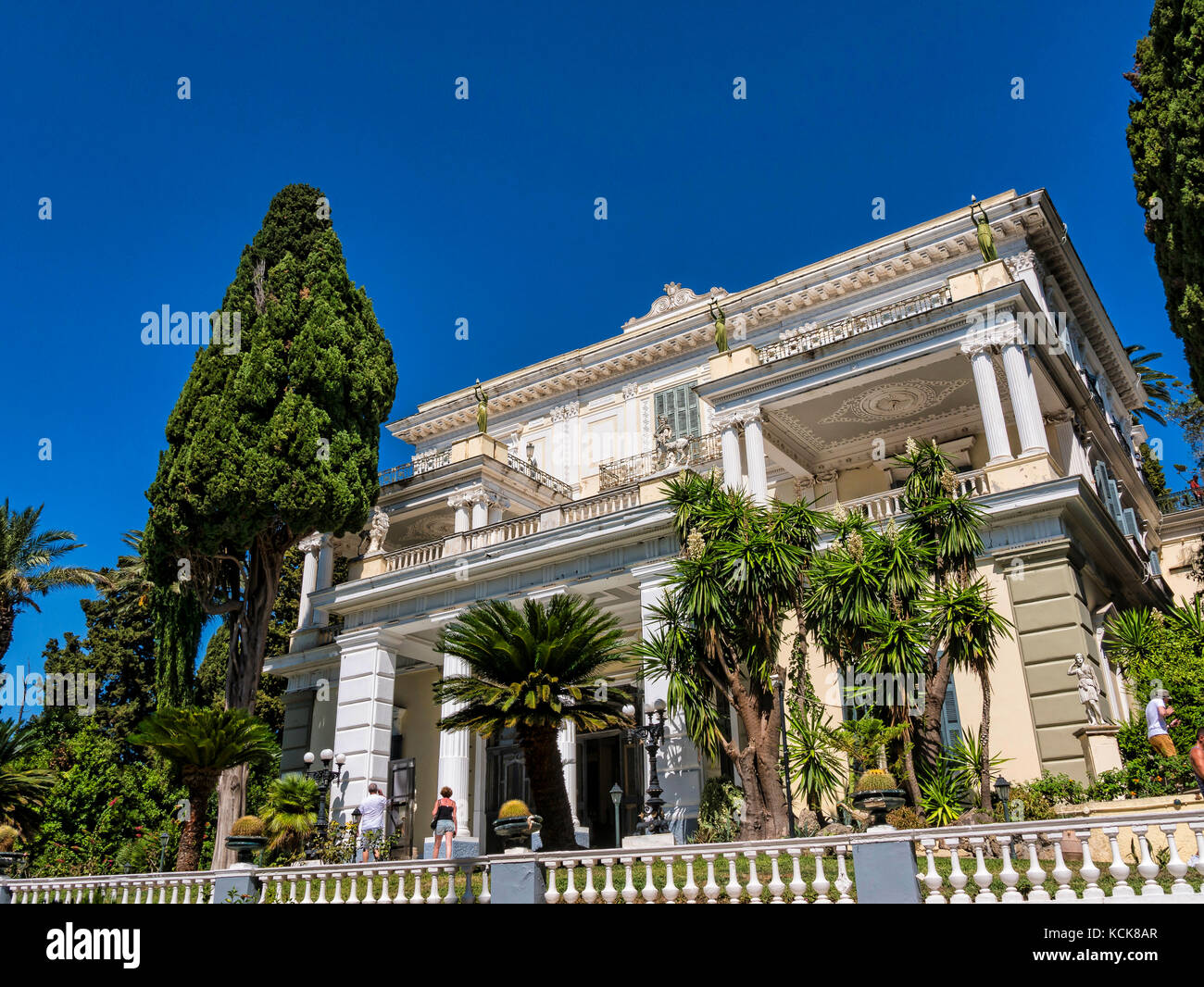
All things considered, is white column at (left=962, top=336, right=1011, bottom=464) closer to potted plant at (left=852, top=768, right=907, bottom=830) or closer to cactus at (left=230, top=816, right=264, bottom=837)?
potted plant at (left=852, top=768, right=907, bottom=830)

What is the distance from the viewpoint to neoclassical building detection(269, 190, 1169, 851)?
16234 mm

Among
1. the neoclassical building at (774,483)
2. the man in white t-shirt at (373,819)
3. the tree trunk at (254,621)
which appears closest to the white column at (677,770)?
the neoclassical building at (774,483)

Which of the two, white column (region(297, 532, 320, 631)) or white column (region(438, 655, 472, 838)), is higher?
white column (region(297, 532, 320, 631))

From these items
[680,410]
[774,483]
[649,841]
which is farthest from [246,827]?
[680,410]

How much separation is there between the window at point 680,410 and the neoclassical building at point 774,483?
0.07 metres

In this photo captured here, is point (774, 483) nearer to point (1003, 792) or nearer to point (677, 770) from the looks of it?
point (677, 770)

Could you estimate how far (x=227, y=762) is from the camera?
16.1m

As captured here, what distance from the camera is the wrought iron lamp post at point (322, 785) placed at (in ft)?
53.4

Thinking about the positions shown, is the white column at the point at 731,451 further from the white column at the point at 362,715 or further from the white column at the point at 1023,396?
the white column at the point at 362,715

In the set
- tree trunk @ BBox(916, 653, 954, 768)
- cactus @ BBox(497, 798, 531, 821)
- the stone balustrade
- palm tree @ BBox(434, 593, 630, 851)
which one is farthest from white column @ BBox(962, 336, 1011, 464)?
cactus @ BBox(497, 798, 531, 821)

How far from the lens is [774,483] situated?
22.0m

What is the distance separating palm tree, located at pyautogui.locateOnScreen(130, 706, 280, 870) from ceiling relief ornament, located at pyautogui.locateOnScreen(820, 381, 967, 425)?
13.2 m
